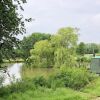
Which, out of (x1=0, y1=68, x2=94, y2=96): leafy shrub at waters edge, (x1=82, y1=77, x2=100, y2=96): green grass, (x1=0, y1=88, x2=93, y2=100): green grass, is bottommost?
(x1=82, y1=77, x2=100, y2=96): green grass

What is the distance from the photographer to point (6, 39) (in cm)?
1359

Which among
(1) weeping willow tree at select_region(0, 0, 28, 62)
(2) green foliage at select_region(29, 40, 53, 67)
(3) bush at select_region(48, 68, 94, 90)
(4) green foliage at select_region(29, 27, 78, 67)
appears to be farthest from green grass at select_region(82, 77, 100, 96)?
(2) green foliage at select_region(29, 40, 53, 67)

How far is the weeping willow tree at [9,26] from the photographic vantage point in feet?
42.2

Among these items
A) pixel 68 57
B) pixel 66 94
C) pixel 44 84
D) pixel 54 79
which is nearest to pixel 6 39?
pixel 66 94

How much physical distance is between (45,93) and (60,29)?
137 ft

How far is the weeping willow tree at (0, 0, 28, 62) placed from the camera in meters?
12.9

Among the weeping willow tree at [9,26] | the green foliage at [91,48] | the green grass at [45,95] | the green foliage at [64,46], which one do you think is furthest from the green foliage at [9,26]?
the green foliage at [91,48]

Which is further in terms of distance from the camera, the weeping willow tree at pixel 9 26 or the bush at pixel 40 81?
the bush at pixel 40 81

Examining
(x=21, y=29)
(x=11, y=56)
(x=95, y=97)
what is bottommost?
(x=95, y=97)

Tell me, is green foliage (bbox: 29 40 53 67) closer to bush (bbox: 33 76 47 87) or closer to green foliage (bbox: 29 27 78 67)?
green foliage (bbox: 29 27 78 67)

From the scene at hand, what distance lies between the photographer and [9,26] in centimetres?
1312

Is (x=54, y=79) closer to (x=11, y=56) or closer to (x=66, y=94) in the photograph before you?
(x=66, y=94)

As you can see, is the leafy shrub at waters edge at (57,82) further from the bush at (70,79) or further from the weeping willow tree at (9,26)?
the weeping willow tree at (9,26)

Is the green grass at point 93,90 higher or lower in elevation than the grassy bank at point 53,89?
lower
